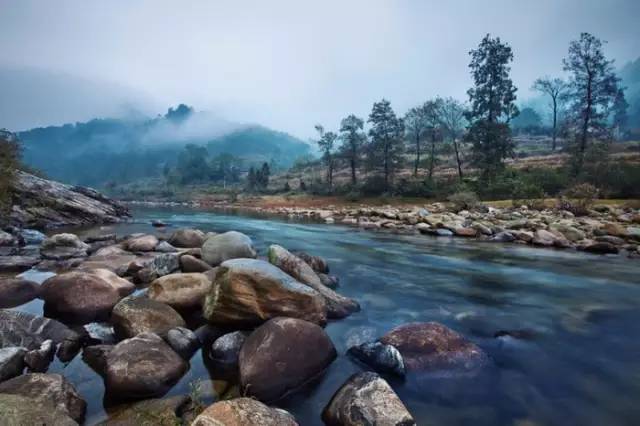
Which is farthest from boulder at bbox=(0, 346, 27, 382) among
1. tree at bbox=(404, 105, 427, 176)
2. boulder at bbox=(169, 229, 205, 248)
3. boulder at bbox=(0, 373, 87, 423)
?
tree at bbox=(404, 105, 427, 176)

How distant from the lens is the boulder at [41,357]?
177 inches

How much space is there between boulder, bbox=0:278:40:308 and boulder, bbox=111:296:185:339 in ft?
9.49

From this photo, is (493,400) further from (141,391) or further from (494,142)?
(494,142)

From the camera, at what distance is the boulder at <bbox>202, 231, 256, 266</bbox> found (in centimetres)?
950

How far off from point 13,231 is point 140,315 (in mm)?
17099

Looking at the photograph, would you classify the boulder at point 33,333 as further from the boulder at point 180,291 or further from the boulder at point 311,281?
the boulder at point 311,281

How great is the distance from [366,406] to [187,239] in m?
11.7

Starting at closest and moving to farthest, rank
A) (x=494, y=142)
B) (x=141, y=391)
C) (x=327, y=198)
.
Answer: (x=141, y=391) < (x=494, y=142) < (x=327, y=198)

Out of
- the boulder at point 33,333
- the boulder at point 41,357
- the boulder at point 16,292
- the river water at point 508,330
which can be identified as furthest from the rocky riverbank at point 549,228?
the boulder at point 16,292

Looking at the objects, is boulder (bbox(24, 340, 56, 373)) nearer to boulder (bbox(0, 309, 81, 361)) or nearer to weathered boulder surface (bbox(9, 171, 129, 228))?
boulder (bbox(0, 309, 81, 361))

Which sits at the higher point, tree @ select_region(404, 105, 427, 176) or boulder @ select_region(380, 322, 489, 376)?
tree @ select_region(404, 105, 427, 176)

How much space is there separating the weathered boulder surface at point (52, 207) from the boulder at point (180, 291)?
22.2 metres

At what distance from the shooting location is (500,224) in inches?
795

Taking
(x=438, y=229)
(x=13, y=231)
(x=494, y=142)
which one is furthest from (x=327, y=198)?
(x=13, y=231)
